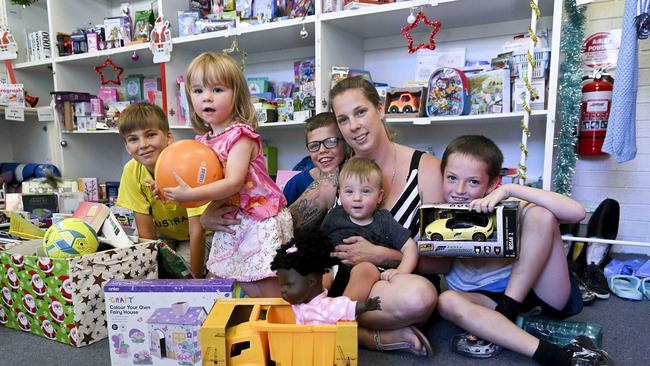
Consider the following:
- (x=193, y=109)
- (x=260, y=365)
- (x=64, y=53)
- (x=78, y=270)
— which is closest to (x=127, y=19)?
(x=64, y=53)

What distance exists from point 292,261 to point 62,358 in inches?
35.7

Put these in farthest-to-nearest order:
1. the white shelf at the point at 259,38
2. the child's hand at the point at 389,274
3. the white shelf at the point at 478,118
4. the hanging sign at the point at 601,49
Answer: the white shelf at the point at 259,38, the hanging sign at the point at 601,49, the white shelf at the point at 478,118, the child's hand at the point at 389,274

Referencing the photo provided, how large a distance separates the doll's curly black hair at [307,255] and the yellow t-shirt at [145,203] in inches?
36.2

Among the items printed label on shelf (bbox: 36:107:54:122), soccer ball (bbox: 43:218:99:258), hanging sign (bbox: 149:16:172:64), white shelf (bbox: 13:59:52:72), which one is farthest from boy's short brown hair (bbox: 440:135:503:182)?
white shelf (bbox: 13:59:52:72)

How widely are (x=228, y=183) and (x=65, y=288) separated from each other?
26.2 inches

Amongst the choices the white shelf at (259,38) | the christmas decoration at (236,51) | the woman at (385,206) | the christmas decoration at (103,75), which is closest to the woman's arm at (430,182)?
the woman at (385,206)

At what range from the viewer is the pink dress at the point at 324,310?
0.97 metres

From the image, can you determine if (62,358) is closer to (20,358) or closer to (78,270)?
(20,358)

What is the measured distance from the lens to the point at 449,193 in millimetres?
1396

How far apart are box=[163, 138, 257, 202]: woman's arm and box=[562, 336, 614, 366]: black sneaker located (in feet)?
3.54

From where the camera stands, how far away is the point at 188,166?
3.92ft

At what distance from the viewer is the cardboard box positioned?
1338 millimetres

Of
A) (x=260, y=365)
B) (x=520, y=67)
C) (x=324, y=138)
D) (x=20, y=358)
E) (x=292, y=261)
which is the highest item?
(x=520, y=67)

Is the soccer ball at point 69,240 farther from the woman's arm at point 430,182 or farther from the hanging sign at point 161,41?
the hanging sign at point 161,41
